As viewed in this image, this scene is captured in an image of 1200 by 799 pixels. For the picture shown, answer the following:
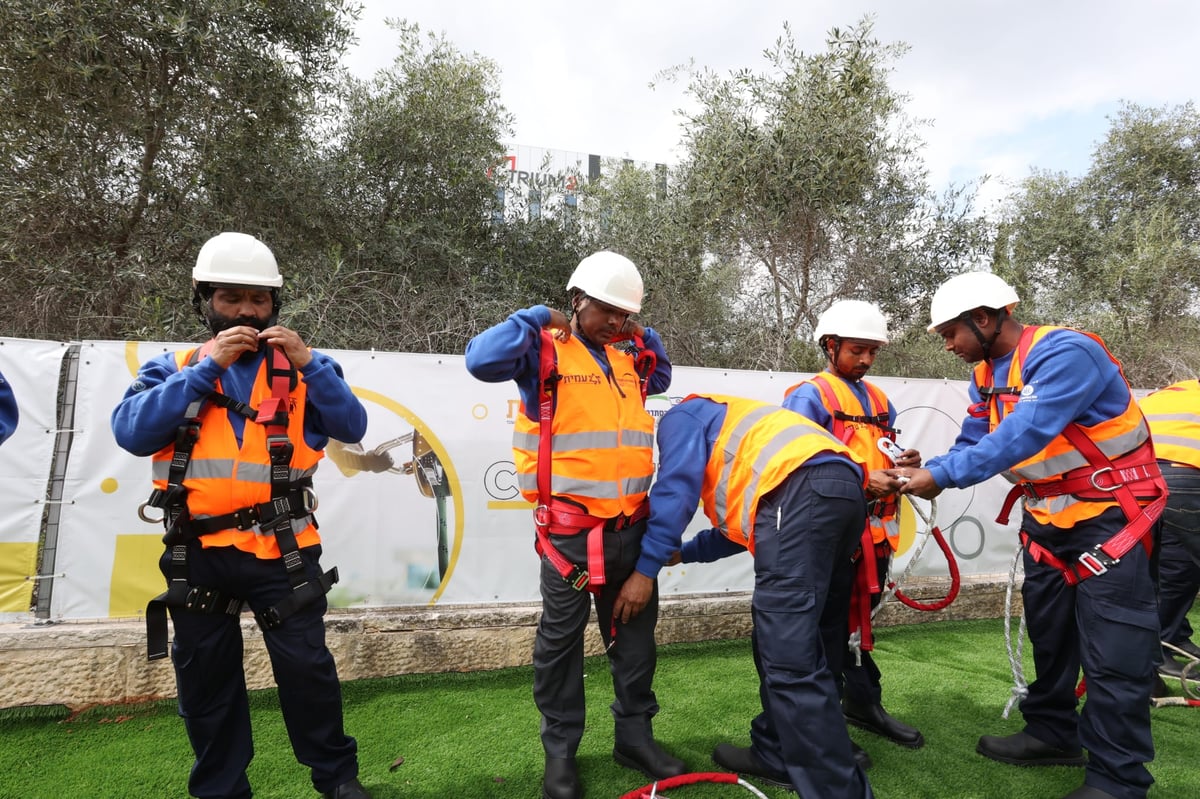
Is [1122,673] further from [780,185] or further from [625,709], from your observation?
[780,185]

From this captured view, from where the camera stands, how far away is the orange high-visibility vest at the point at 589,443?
8.69 ft

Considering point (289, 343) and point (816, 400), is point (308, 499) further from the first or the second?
point (816, 400)

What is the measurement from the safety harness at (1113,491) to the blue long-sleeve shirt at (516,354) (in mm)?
2155

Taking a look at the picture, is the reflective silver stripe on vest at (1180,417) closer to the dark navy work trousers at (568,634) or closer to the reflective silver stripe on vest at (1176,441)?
the reflective silver stripe on vest at (1176,441)

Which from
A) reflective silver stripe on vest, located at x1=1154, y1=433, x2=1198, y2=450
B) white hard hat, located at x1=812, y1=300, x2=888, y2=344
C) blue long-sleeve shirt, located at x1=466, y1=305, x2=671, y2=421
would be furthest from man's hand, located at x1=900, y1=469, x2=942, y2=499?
reflective silver stripe on vest, located at x1=1154, y1=433, x2=1198, y2=450

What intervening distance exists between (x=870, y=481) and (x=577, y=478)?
1.53 metres

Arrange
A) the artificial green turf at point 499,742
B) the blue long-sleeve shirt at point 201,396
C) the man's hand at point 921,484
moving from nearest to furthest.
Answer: the blue long-sleeve shirt at point 201,396 < the artificial green turf at point 499,742 < the man's hand at point 921,484

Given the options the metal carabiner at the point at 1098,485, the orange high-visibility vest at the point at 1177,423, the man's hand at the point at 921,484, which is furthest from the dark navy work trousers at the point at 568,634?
the orange high-visibility vest at the point at 1177,423

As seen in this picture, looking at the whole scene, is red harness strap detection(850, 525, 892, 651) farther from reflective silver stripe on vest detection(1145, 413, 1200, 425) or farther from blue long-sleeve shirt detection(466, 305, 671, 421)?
reflective silver stripe on vest detection(1145, 413, 1200, 425)

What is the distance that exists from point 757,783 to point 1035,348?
2398 mm

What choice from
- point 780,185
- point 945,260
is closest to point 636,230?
point 780,185

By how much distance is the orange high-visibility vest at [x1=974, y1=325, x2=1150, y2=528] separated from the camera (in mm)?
2766

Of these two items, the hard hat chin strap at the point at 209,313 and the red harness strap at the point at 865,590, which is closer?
the hard hat chin strap at the point at 209,313

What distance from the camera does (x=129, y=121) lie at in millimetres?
6242
